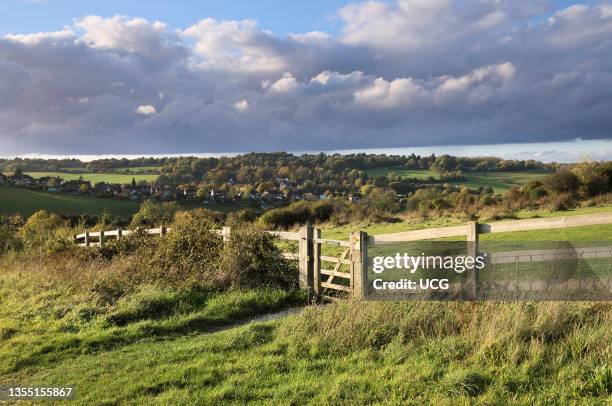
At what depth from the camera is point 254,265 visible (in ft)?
41.6

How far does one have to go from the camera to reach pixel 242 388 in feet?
18.8

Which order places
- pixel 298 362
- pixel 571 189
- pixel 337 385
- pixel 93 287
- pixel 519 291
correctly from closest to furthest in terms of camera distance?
pixel 337 385
pixel 298 362
pixel 519 291
pixel 93 287
pixel 571 189

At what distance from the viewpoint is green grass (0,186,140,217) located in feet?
197

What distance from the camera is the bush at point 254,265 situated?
12578 millimetres

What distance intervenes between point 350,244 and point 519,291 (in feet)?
12.5

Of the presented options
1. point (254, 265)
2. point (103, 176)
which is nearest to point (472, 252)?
point (254, 265)

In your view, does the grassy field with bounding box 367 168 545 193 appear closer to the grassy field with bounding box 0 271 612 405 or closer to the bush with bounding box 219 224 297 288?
the bush with bounding box 219 224 297 288

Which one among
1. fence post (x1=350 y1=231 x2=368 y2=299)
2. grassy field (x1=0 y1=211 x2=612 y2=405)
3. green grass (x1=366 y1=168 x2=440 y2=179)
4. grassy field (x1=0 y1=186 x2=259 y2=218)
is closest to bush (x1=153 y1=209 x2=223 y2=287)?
grassy field (x1=0 y1=211 x2=612 y2=405)

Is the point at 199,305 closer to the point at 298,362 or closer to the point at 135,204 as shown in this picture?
the point at 298,362

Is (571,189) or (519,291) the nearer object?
(519,291)

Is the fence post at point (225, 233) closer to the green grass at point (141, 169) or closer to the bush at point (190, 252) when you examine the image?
the bush at point (190, 252)

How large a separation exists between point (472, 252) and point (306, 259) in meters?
4.73

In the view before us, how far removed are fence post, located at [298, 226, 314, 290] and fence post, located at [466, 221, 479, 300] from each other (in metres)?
4.60

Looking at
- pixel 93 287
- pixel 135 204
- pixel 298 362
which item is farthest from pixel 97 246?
pixel 135 204
